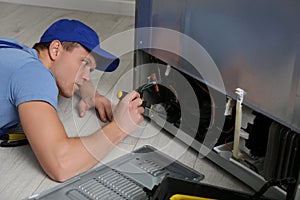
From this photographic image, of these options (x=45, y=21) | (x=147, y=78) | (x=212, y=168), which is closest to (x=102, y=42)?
(x=45, y=21)

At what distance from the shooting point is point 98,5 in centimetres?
271

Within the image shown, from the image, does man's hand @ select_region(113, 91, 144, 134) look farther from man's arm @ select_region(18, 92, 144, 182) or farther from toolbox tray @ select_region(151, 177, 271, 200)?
toolbox tray @ select_region(151, 177, 271, 200)

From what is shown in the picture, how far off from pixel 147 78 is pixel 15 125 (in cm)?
46

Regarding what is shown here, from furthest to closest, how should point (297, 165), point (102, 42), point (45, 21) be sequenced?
point (45, 21)
point (102, 42)
point (297, 165)

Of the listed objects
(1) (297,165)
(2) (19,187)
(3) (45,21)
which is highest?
(3) (45,21)

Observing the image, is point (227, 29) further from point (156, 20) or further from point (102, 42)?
point (102, 42)

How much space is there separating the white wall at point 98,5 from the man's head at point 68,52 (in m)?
1.32

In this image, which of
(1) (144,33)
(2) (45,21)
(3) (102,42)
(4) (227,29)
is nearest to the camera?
(4) (227,29)

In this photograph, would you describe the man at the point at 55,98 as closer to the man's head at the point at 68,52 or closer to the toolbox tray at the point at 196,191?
the man's head at the point at 68,52

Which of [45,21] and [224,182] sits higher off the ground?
[45,21]

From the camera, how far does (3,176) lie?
123 centimetres

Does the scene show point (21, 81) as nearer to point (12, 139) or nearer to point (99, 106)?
point (12, 139)

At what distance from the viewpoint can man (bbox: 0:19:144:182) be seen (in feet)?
3.71

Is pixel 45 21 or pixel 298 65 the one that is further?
pixel 45 21
